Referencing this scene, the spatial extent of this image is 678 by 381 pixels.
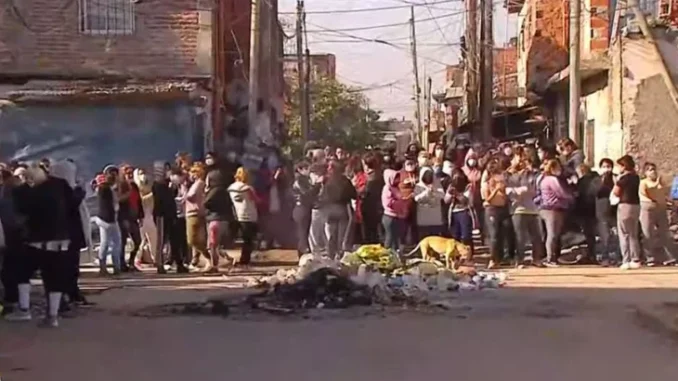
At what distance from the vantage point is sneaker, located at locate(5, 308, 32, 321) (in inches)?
572

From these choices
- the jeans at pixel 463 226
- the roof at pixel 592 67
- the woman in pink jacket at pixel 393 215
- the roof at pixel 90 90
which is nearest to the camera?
the woman in pink jacket at pixel 393 215

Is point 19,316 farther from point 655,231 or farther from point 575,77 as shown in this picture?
point 575,77

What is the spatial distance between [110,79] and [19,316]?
14.2m

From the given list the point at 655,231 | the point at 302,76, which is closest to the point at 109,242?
the point at 655,231

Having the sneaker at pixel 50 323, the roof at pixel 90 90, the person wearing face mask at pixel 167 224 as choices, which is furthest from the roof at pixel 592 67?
the sneaker at pixel 50 323

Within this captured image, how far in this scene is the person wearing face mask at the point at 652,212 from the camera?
20828 mm

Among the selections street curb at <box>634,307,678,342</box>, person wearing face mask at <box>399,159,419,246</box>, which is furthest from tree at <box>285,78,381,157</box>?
street curb at <box>634,307,678,342</box>

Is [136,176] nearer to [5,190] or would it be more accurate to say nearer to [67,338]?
[5,190]

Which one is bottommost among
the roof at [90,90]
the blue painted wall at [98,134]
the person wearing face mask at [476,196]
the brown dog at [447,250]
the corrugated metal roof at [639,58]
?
the brown dog at [447,250]

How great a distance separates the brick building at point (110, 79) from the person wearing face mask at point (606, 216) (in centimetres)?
905

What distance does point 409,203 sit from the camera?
72.2 ft

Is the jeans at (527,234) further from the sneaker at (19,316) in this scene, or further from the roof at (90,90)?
the sneaker at (19,316)

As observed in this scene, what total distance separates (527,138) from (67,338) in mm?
33161

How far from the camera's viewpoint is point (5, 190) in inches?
659
